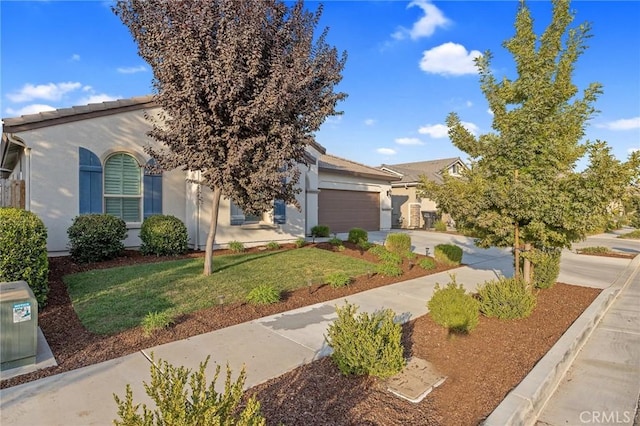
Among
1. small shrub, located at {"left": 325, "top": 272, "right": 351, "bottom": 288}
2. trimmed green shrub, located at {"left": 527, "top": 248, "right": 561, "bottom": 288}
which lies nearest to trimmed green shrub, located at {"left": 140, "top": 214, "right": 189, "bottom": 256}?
small shrub, located at {"left": 325, "top": 272, "right": 351, "bottom": 288}

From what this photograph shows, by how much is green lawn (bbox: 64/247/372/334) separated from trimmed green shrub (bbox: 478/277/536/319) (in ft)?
11.8

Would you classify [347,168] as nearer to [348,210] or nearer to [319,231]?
[348,210]

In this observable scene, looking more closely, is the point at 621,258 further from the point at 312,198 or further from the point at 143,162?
the point at 143,162

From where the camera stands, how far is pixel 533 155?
5812mm

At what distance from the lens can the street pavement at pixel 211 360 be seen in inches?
117

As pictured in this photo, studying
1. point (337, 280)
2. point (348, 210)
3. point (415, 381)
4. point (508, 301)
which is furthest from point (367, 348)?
point (348, 210)

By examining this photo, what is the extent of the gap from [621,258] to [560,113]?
11172 millimetres

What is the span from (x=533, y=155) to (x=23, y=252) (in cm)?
830

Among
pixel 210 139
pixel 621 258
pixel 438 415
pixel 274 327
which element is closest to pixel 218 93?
pixel 210 139

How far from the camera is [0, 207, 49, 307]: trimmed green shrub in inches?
198

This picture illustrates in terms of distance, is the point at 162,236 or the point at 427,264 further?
the point at 427,264

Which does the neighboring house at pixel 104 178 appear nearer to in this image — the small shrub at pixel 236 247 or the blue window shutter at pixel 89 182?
the blue window shutter at pixel 89 182

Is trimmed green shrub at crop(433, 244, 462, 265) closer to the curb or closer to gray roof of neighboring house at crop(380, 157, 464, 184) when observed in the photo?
the curb

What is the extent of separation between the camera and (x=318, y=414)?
9.74 feet
